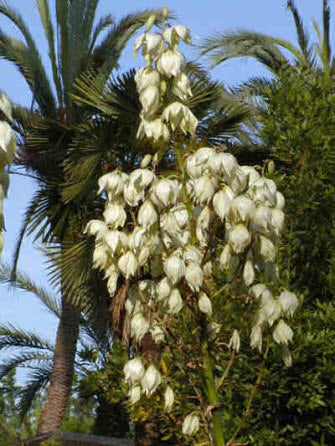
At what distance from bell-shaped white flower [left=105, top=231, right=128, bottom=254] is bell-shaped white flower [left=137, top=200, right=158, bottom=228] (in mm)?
168

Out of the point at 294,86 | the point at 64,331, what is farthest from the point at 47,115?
the point at 294,86

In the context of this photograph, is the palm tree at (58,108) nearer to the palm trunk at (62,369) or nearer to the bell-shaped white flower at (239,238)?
the palm trunk at (62,369)

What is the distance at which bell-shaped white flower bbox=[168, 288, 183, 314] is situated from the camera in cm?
322

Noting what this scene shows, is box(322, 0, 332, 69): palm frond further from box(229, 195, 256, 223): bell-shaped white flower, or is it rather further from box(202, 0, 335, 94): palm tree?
box(229, 195, 256, 223): bell-shaped white flower

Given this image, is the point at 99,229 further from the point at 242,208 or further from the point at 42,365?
the point at 42,365

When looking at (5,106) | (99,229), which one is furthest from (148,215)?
(5,106)

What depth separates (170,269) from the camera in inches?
125

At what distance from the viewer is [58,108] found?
11617mm

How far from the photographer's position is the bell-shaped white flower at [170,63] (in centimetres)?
349

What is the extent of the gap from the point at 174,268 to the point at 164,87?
848 millimetres

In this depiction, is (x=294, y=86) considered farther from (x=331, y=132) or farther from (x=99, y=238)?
(x=99, y=238)

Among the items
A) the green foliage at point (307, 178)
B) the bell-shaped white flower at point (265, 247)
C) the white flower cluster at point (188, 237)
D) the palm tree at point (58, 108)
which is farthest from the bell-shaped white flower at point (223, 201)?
the palm tree at point (58, 108)

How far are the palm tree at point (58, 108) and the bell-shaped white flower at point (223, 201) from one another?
764cm

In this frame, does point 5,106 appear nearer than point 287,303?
Yes
